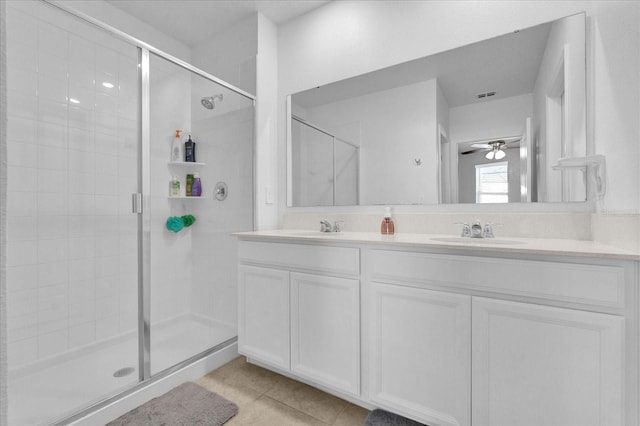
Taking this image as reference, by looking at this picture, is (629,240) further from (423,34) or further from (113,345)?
(113,345)

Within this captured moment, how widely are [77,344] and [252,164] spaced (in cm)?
163

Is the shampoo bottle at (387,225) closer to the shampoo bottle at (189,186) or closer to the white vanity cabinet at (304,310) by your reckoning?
the white vanity cabinet at (304,310)

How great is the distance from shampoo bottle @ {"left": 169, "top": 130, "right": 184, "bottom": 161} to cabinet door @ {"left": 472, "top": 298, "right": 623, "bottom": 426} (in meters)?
2.20

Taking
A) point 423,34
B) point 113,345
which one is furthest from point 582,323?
point 113,345

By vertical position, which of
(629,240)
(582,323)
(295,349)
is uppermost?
(629,240)

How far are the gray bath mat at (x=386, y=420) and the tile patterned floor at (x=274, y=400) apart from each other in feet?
0.16

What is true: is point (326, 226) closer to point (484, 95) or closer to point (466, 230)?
point (466, 230)

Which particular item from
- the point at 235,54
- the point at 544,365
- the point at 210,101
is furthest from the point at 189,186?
the point at 544,365

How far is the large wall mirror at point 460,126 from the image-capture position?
141 cm

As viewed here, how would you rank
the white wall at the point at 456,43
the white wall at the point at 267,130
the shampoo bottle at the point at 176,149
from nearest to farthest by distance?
the white wall at the point at 456,43 → the white wall at the point at 267,130 → the shampoo bottle at the point at 176,149

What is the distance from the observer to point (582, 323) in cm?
94

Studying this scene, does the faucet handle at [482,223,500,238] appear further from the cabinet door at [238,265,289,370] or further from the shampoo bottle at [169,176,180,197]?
the shampoo bottle at [169,176,180,197]

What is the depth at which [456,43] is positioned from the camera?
1640mm

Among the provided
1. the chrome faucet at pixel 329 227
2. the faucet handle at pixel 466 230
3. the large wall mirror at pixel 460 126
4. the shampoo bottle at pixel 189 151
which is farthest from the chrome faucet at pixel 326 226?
the shampoo bottle at pixel 189 151
